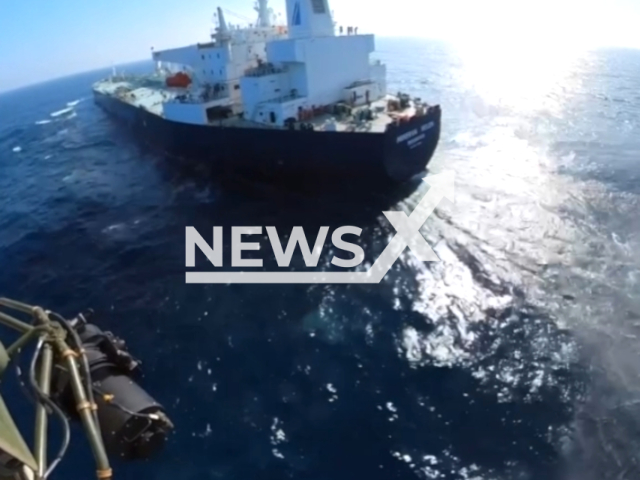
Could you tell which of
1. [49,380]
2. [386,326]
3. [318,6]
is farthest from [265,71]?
[49,380]

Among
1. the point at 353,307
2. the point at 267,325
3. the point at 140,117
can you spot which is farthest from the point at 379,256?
the point at 140,117

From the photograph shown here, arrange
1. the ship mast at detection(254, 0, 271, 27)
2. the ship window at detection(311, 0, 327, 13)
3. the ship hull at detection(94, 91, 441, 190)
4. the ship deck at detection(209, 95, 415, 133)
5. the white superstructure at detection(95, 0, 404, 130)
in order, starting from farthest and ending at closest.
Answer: the ship mast at detection(254, 0, 271, 27) → the ship window at detection(311, 0, 327, 13) → the white superstructure at detection(95, 0, 404, 130) → the ship deck at detection(209, 95, 415, 133) → the ship hull at detection(94, 91, 441, 190)

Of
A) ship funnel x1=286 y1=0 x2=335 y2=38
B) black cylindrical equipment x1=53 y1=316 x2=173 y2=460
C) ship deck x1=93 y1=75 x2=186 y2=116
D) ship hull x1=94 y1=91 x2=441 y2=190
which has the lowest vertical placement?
ship hull x1=94 y1=91 x2=441 y2=190

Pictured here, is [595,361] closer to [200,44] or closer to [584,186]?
[584,186]

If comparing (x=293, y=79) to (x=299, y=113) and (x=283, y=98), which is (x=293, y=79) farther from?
(x=299, y=113)

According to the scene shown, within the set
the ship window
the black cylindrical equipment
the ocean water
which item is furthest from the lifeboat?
the black cylindrical equipment

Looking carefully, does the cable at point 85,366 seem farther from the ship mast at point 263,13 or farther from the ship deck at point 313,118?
the ship mast at point 263,13

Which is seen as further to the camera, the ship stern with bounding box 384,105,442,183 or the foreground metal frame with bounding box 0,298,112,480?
the ship stern with bounding box 384,105,442,183

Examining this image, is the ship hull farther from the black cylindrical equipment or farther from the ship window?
the black cylindrical equipment
